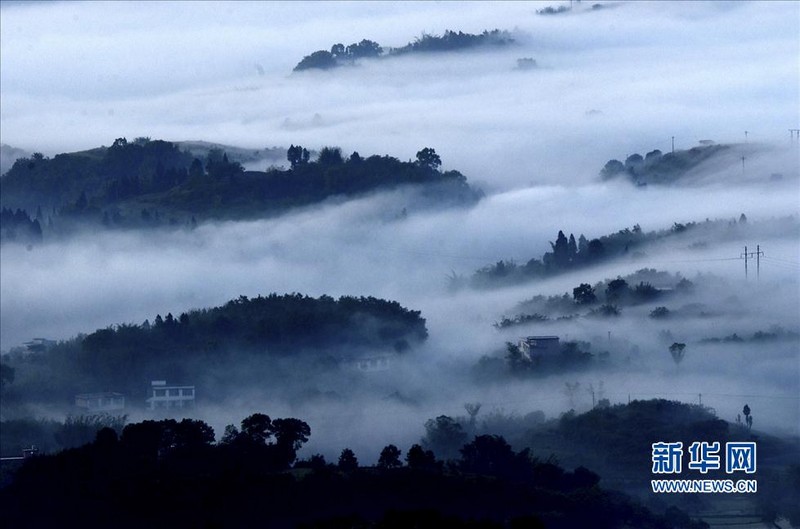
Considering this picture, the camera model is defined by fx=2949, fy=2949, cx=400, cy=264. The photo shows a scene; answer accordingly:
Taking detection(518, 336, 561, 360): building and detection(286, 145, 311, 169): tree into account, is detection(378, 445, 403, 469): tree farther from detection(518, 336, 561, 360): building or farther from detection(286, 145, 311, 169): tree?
detection(286, 145, 311, 169): tree

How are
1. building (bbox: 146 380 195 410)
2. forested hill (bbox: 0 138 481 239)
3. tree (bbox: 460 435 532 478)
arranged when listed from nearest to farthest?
tree (bbox: 460 435 532 478), building (bbox: 146 380 195 410), forested hill (bbox: 0 138 481 239)

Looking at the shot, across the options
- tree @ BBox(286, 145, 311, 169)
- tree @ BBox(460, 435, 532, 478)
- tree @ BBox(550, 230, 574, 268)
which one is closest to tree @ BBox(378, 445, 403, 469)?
tree @ BBox(460, 435, 532, 478)

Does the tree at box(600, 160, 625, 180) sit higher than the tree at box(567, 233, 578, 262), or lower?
higher

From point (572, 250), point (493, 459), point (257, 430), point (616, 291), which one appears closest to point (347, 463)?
point (493, 459)

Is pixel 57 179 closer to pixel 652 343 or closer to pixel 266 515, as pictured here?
pixel 652 343

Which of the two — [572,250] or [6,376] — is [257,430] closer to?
[6,376]

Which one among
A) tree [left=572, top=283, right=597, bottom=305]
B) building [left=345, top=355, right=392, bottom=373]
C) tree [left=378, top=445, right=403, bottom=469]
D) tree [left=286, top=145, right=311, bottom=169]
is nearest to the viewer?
tree [left=378, top=445, right=403, bottom=469]

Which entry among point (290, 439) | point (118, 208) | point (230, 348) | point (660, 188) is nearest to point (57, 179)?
point (118, 208)
